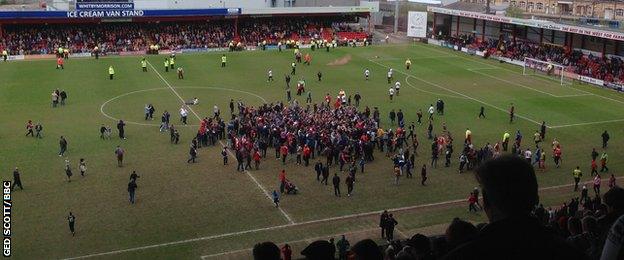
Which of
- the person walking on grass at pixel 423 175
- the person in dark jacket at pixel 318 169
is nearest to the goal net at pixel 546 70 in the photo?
the person walking on grass at pixel 423 175

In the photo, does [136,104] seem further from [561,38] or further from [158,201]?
[561,38]

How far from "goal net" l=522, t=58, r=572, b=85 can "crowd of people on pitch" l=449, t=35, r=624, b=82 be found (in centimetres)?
133

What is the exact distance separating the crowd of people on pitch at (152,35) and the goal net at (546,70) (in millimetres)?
24743

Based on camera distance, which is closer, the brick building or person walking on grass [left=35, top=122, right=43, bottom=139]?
person walking on grass [left=35, top=122, right=43, bottom=139]

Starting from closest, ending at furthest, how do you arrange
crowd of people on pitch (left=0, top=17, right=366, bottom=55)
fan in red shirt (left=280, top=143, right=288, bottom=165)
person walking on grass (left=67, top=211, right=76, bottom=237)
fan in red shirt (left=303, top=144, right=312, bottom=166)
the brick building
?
person walking on grass (left=67, top=211, right=76, bottom=237) < fan in red shirt (left=303, top=144, right=312, bottom=166) < fan in red shirt (left=280, top=143, right=288, bottom=165) < crowd of people on pitch (left=0, top=17, right=366, bottom=55) < the brick building

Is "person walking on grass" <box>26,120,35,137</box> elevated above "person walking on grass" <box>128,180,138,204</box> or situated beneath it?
elevated above

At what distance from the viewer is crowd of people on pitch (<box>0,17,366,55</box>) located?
65.5 meters

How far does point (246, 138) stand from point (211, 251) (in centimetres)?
1117

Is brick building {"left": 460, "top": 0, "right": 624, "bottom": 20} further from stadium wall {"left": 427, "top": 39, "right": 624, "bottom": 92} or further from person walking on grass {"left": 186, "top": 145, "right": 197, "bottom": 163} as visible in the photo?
person walking on grass {"left": 186, "top": 145, "right": 197, "bottom": 163}

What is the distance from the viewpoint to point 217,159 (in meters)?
32.7

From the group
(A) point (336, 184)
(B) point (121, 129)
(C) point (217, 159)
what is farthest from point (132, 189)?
(B) point (121, 129)

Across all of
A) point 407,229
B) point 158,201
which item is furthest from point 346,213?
point 158,201

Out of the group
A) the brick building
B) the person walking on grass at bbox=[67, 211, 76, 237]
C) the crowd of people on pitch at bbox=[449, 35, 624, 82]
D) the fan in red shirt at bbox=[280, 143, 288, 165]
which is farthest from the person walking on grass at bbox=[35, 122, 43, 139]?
the brick building

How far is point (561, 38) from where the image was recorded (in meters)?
64.4
